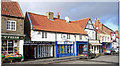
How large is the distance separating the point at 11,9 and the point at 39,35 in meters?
5.66

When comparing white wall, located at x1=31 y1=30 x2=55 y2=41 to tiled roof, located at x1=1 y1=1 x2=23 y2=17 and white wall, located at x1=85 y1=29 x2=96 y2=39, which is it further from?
white wall, located at x1=85 y1=29 x2=96 y2=39

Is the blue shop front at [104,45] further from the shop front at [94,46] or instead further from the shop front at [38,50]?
the shop front at [38,50]

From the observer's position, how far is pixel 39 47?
68.6ft

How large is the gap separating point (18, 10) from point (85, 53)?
486 inches

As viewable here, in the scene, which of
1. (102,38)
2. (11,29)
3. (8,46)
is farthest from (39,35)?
(102,38)

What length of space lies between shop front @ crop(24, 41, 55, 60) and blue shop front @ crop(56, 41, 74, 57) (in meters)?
1.44

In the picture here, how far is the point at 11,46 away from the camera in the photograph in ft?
56.3

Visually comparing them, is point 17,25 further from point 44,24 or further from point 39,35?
point 44,24

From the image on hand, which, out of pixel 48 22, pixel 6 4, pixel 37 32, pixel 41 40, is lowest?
pixel 41 40

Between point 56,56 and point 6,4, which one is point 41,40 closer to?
point 56,56

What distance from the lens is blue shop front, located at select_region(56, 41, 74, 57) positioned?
23.5m

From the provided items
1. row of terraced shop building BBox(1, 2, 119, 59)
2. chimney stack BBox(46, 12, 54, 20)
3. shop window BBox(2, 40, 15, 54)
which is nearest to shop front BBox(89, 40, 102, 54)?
row of terraced shop building BBox(1, 2, 119, 59)

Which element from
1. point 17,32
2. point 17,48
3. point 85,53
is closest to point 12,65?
point 17,48

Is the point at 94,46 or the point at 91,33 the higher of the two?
the point at 91,33
